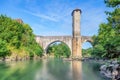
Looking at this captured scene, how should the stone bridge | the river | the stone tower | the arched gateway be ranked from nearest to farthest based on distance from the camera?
1. the river
2. the stone tower
3. the arched gateway
4. the stone bridge

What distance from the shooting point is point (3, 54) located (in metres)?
52.2

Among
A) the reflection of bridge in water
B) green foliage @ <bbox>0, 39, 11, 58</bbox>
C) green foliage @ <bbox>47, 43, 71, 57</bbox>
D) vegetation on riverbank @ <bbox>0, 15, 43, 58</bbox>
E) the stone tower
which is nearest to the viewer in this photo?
the reflection of bridge in water

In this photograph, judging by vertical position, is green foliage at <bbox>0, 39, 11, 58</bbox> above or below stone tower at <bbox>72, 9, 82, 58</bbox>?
below

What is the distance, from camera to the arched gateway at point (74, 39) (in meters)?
90.9

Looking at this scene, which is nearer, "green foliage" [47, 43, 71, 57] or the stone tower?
the stone tower

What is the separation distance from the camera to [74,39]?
300 ft

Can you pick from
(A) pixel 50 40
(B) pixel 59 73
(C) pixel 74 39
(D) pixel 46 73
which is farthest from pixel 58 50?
(D) pixel 46 73

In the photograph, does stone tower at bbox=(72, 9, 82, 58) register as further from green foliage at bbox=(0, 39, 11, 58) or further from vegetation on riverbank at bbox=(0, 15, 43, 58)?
green foliage at bbox=(0, 39, 11, 58)

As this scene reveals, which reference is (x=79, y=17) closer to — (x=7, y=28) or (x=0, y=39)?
(x=7, y=28)

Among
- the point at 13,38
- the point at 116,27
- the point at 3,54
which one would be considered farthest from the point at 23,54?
the point at 116,27

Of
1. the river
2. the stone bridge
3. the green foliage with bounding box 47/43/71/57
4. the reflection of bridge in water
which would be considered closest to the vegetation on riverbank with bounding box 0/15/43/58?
the river

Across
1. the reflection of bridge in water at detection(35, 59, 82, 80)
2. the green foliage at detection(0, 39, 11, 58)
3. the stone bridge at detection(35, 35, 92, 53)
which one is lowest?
the reflection of bridge in water at detection(35, 59, 82, 80)

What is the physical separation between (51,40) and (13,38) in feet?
129

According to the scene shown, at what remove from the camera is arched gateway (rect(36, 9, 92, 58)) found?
90875 mm
